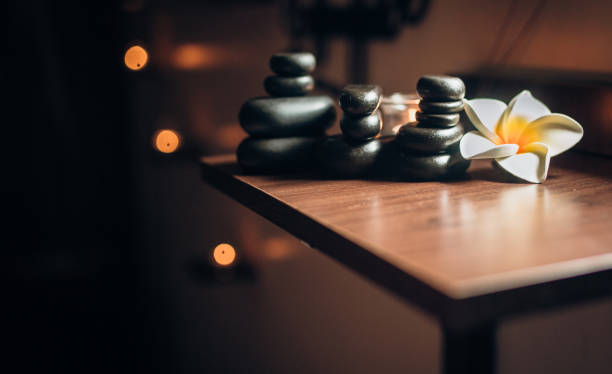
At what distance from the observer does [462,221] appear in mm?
543

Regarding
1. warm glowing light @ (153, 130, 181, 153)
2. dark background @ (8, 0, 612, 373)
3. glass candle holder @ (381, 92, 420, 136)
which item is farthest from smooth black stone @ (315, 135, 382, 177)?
warm glowing light @ (153, 130, 181, 153)

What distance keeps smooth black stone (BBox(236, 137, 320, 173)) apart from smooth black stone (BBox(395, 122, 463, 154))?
141 mm

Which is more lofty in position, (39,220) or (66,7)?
(66,7)

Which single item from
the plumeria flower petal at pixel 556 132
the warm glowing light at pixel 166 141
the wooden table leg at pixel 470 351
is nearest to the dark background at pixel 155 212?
the warm glowing light at pixel 166 141

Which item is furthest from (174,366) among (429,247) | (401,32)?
(429,247)

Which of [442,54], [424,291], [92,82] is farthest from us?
[92,82]

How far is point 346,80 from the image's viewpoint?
151cm

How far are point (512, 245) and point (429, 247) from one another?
0.22 feet

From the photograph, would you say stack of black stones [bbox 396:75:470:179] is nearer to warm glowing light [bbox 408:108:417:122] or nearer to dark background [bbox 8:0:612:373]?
warm glowing light [bbox 408:108:417:122]

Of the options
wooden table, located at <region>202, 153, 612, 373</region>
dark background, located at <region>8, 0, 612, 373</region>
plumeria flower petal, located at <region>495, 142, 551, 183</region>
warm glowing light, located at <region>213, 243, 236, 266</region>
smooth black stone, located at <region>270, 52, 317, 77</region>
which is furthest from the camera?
warm glowing light, located at <region>213, 243, 236, 266</region>

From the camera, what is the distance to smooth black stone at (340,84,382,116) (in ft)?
2.30

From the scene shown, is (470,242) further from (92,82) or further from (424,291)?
(92,82)

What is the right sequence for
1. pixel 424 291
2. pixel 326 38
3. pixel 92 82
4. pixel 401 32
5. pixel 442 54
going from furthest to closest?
pixel 326 38 < pixel 92 82 < pixel 401 32 < pixel 442 54 < pixel 424 291

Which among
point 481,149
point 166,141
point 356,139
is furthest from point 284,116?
point 166,141
